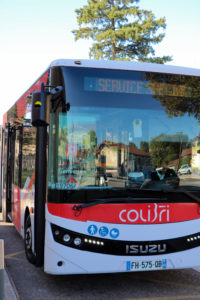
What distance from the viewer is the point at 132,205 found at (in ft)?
17.2

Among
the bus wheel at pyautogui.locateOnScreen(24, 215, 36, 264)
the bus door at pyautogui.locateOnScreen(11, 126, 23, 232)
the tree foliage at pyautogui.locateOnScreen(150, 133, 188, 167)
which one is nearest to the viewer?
the tree foliage at pyautogui.locateOnScreen(150, 133, 188, 167)

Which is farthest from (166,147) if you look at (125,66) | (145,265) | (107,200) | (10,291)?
(10,291)

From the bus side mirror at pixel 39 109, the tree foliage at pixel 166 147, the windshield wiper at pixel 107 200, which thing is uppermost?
the bus side mirror at pixel 39 109

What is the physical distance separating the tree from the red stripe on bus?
2559 centimetres

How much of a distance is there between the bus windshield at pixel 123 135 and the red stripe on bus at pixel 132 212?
0.24 metres

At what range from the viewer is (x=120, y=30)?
30.1 meters

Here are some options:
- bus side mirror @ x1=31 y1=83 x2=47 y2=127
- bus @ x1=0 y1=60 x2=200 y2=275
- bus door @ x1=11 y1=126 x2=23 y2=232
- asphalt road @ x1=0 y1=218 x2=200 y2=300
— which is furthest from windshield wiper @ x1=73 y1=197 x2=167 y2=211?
bus door @ x1=11 y1=126 x2=23 y2=232

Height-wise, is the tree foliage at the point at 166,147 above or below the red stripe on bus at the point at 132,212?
above

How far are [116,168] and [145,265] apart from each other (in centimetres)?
130

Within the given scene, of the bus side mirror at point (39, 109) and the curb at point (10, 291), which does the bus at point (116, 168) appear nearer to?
the bus side mirror at point (39, 109)

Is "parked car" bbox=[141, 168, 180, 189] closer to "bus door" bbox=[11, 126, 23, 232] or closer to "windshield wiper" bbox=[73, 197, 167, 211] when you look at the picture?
"windshield wiper" bbox=[73, 197, 167, 211]

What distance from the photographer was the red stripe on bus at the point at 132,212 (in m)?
5.11

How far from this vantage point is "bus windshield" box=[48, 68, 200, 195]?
5188 mm

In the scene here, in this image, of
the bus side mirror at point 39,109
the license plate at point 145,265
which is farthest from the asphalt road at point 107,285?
the bus side mirror at point 39,109
